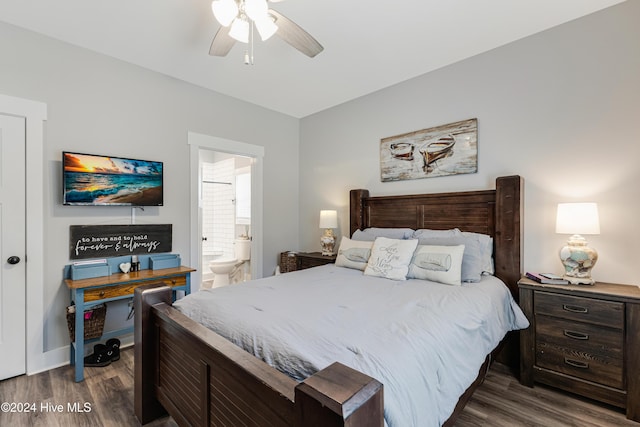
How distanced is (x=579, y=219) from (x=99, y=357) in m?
3.89

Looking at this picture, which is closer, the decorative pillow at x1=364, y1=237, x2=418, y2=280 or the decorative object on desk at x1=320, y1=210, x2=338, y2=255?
the decorative pillow at x1=364, y1=237, x2=418, y2=280

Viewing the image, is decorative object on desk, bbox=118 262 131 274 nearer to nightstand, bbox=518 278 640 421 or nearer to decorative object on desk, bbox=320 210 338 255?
decorative object on desk, bbox=320 210 338 255

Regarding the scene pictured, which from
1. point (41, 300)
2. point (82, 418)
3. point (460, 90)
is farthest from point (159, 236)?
point (460, 90)

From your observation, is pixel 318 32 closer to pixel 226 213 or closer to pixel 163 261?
pixel 163 261

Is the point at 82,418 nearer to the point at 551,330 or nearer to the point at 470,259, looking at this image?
the point at 470,259

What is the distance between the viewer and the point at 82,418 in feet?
6.14

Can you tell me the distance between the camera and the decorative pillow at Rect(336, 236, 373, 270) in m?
2.84

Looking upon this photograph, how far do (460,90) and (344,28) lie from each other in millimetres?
1336

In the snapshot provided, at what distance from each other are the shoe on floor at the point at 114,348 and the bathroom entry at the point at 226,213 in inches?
82.7

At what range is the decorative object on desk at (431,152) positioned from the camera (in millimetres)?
2889

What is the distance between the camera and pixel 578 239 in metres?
2.22

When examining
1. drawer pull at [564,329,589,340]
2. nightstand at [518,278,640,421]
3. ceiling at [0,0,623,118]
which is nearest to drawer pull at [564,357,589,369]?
nightstand at [518,278,640,421]

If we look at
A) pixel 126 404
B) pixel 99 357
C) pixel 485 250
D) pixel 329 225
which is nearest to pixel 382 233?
pixel 329 225

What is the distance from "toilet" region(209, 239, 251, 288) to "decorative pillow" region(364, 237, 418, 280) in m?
2.80
